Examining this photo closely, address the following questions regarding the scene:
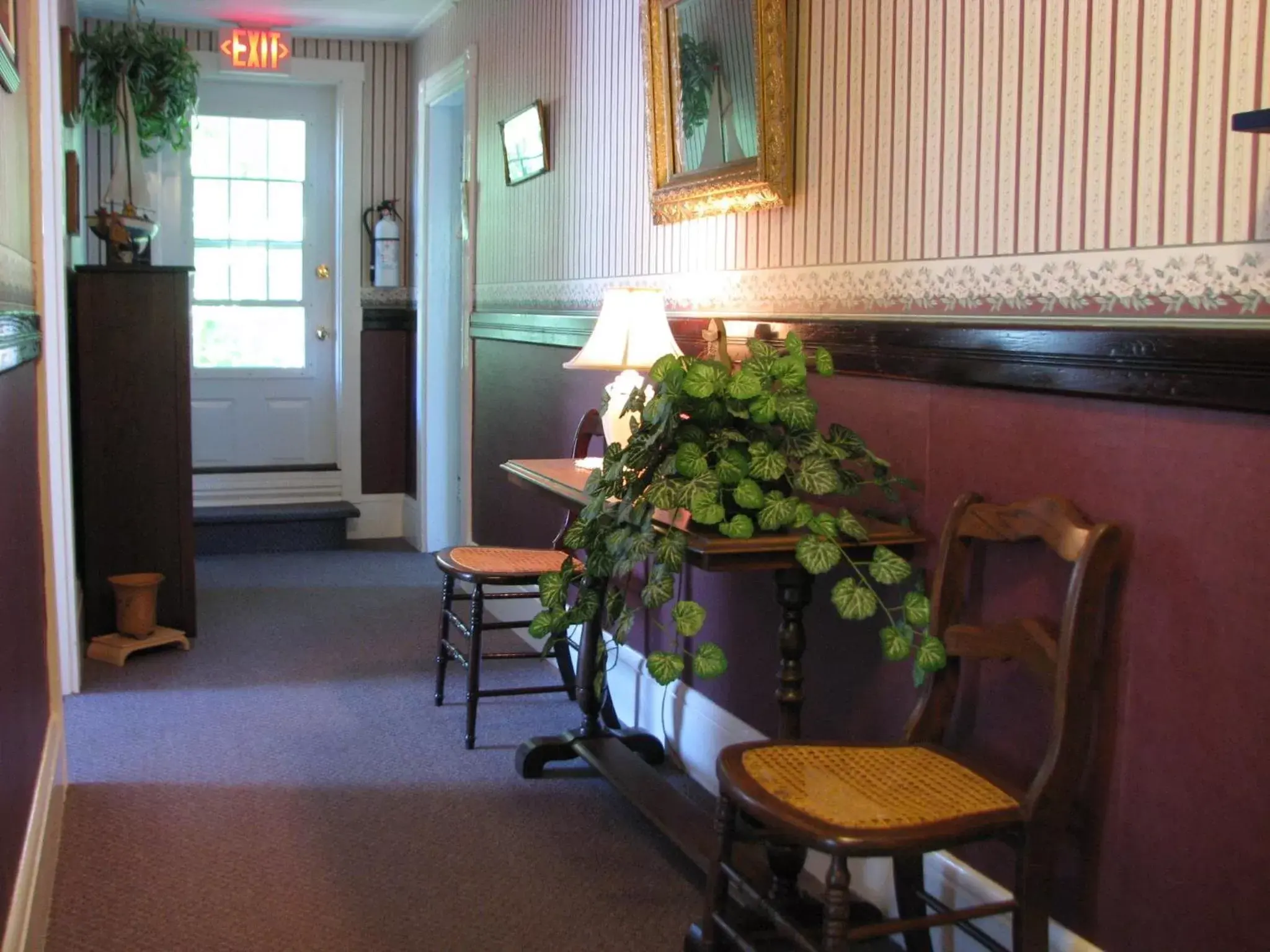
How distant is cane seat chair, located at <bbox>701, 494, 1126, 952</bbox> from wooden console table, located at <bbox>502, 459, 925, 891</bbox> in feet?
0.79

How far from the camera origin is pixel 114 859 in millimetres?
2877

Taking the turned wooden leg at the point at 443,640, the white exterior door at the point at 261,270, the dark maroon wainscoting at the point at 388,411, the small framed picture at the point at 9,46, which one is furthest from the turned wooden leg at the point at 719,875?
the white exterior door at the point at 261,270

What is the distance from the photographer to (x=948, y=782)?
205 centimetres

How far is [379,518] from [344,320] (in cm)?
100

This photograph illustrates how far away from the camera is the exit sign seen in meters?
6.21

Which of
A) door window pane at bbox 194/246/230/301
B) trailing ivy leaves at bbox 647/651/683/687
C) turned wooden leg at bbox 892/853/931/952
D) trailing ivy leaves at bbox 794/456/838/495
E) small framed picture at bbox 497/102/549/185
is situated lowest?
turned wooden leg at bbox 892/853/931/952

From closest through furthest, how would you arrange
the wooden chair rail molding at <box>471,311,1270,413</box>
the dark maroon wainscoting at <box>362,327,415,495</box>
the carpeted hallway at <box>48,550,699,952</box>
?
A: the wooden chair rail molding at <box>471,311,1270,413</box>, the carpeted hallway at <box>48,550,699,952</box>, the dark maroon wainscoting at <box>362,327,415,495</box>

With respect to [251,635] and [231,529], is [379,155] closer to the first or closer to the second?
[231,529]

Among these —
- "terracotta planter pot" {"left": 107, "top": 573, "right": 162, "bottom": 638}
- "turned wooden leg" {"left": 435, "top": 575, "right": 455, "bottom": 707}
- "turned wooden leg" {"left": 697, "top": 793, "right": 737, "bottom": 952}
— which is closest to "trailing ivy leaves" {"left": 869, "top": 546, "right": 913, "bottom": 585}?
"turned wooden leg" {"left": 697, "top": 793, "right": 737, "bottom": 952}

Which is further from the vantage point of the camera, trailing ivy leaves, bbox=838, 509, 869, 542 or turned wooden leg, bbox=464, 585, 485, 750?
turned wooden leg, bbox=464, 585, 485, 750

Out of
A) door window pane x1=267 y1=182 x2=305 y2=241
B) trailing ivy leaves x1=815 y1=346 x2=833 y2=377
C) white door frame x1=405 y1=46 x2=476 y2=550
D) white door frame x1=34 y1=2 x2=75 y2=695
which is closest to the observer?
trailing ivy leaves x1=815 y1=346 x2=833 y2=377

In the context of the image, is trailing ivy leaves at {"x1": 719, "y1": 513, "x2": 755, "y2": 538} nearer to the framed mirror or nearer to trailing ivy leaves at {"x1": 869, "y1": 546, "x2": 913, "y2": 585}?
trailing ivy leaves at {"x1": 869, "y1": 546, "x2": 913, "y2": 585}

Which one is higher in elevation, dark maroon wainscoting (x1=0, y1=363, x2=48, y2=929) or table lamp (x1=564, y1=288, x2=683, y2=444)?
table lamp (x1=564, y1=288, x2=683, y2=444)

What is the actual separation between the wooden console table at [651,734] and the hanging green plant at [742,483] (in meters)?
0.04
